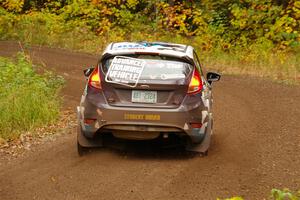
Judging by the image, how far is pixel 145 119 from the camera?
8453 millimetres

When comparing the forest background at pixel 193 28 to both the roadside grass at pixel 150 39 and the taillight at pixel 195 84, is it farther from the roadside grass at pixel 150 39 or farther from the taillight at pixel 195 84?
the taillight at pixel 195 84

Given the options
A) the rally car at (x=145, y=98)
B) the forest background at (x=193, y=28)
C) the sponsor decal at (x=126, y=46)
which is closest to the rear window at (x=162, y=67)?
the rally car at (x=145, y=98)

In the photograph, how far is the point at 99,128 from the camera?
862 centimetres

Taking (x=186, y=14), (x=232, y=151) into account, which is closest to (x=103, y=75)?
(x=232, y=151)

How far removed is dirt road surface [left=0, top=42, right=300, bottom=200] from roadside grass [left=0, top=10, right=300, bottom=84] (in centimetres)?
771

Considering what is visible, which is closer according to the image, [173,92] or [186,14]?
[173,92]

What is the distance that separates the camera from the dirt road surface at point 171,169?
24.5ft

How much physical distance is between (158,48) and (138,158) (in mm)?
1583

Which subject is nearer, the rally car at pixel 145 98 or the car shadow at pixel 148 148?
the rally car at pixel 145 98

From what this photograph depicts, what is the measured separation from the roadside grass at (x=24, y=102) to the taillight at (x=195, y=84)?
11.3ft

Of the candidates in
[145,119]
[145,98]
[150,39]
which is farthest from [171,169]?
[150,39]

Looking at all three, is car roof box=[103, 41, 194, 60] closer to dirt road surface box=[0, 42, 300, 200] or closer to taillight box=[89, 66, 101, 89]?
taillight box=[89, 66, 101, 89]

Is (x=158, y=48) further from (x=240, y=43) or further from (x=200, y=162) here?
(x=240, y=43)

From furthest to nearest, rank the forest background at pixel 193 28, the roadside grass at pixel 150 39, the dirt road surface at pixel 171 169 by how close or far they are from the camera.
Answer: the forest background at pixel 193 28 → the roadside grass at pixel 150 39 → the dirt road surface at pixel 171 169
